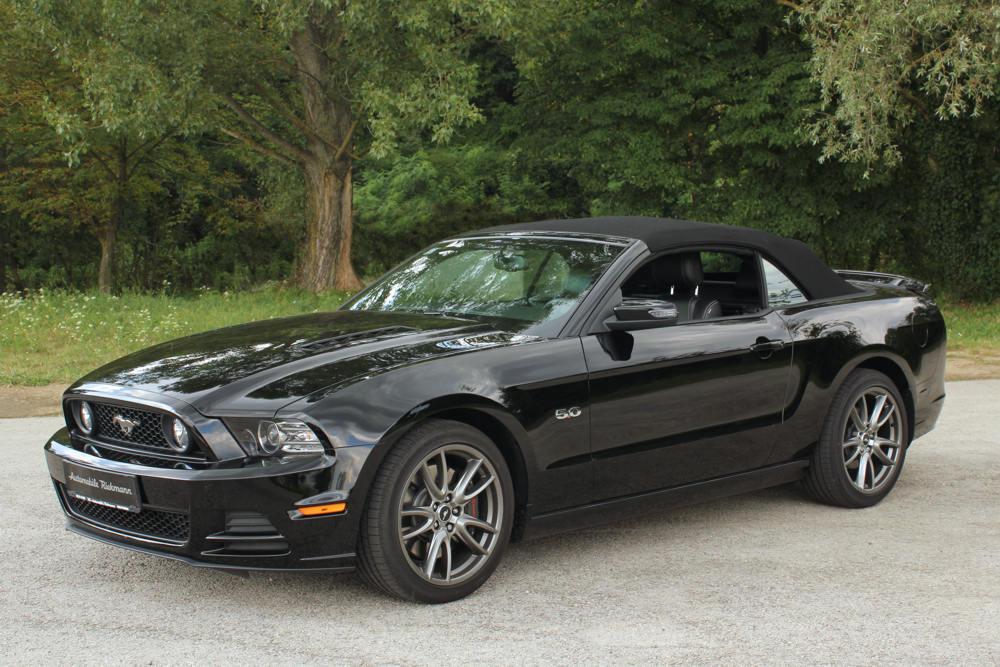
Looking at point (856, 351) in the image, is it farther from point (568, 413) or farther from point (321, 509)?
point (321, 509)

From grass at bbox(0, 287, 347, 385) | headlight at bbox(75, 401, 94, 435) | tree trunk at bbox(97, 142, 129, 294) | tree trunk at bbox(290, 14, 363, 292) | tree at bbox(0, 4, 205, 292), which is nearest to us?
headlight at bbox(75, 401, 94, 435)

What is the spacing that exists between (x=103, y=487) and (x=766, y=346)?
3.22m

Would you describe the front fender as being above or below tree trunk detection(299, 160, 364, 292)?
below

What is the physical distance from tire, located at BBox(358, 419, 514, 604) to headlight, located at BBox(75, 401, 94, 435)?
1.34 metres

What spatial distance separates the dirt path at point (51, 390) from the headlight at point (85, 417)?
5.26 meters

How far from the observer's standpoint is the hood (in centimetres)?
475

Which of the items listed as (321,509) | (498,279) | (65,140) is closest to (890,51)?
(498,279)

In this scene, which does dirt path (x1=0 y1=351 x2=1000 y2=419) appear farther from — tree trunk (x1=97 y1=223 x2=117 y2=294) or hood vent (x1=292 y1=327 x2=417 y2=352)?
tree trunk (x1=97 y1=223 x2=117 y2=294)

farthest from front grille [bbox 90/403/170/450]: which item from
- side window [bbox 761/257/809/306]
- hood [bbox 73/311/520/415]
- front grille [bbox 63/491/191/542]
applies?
side window [bbox 761/257/809/306]

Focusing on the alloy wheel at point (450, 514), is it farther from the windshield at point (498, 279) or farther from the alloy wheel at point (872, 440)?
the alloy wheel at point (872, 440)

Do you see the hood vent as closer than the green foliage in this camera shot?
Yes

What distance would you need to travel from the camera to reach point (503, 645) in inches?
175

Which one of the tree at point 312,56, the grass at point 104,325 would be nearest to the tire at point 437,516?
the grass at point 104,325

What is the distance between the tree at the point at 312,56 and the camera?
18.8m
